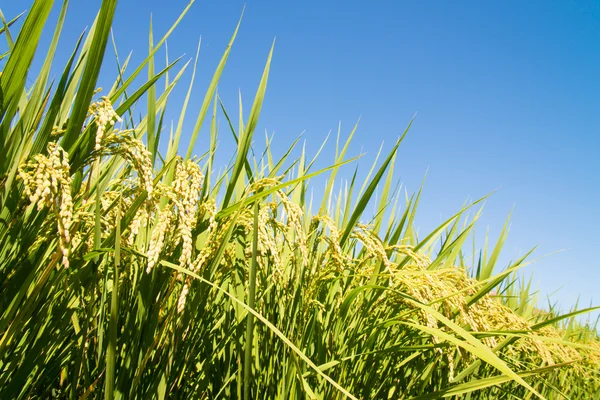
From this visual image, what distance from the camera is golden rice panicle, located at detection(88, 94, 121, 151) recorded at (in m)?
0.89

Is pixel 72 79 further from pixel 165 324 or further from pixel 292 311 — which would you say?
pixel 292 311

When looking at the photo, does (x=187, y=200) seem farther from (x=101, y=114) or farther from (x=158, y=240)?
(x=101, y=114)

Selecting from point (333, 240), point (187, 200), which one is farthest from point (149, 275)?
point (333, 240)

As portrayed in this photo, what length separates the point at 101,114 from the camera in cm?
92

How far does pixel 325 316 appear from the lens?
1.78 metres

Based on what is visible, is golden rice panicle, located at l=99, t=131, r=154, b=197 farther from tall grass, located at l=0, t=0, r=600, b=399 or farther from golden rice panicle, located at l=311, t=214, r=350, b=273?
golden rice panicle, located at l=311, t=214, r=350, b=273

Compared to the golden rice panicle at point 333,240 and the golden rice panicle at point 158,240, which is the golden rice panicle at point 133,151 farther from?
the golden rice panicle at point 333,240

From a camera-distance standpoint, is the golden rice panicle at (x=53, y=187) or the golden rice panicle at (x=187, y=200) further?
the golden rice panicle at (x=187, y=200)

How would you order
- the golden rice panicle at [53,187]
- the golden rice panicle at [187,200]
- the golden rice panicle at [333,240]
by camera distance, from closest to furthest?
the golden rice panicle at [53,187]
the golden rice panicle at [187,200]
the golden rice panicle at [333,240]

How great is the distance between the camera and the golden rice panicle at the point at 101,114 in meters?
0.89

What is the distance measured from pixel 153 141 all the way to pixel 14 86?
0.48 m

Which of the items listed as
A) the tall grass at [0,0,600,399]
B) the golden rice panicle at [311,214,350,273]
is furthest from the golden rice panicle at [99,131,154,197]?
the golden rice panicle at [311,214,350,273]

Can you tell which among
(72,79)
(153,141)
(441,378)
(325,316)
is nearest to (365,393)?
(325,316)

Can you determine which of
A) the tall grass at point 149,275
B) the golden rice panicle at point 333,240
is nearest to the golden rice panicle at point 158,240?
the tall grass at point 149,275
